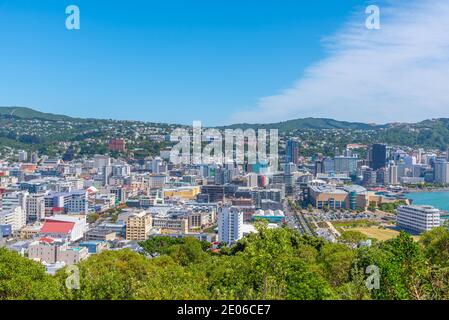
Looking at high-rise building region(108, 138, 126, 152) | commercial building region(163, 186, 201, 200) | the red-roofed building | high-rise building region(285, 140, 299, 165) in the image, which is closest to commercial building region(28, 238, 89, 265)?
the red-roofed building

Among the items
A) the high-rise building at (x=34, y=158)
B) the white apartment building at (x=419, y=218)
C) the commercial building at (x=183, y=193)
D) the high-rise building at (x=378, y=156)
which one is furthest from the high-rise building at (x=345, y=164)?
the high-rise building at (x=34, y=158)

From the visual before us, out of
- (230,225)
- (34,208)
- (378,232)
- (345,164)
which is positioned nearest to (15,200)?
(34,208)

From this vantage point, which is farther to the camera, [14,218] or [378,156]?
[378,156]

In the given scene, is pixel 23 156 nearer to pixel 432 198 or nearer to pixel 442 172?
pixel 432 198

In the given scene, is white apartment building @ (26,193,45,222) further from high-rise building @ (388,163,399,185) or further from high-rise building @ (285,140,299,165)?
high-rise building @ (388,163,399,185)

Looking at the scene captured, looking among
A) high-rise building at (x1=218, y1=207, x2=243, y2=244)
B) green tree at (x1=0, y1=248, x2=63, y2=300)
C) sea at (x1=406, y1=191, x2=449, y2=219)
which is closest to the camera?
green tree at (x1=0, y1=248, x2=63, y2=300)

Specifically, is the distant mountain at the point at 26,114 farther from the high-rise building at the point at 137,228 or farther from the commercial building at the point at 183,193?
the high-rise building at the point at 137,228
